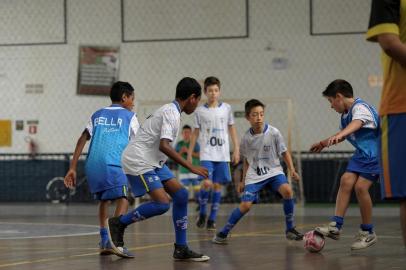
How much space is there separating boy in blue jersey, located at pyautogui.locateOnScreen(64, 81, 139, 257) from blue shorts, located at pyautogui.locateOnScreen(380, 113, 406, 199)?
4486 mm

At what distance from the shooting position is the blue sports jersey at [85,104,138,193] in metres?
9.51

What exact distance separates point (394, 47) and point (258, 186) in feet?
19.2

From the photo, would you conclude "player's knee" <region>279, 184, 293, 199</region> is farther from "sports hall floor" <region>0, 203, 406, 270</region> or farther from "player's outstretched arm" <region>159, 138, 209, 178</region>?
"player's outstretched arm" <region>159, 138, 209, 178</region>

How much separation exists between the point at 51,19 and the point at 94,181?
15.5 m

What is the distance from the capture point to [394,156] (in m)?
5.39

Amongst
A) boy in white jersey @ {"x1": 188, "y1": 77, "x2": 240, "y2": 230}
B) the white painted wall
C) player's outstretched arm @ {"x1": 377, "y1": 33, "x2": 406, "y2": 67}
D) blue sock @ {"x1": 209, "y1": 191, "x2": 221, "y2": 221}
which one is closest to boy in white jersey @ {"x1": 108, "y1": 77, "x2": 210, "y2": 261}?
player's outstretched arm @ {"x1": 377, "y1": 33, "x2": 406, "y2": 67}

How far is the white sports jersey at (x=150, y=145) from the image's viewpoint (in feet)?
28.5

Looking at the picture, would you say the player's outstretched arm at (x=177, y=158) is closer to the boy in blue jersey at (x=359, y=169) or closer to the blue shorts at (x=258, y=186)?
the boy in blue jersey at (x=359, y=169)

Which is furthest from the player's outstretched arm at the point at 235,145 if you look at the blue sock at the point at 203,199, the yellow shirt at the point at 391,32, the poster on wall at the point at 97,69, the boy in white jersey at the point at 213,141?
the poster on wall at the point at 97,69

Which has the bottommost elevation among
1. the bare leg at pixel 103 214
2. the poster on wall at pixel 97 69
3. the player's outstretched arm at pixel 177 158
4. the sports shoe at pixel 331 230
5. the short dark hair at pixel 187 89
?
the sports shoe at pixel 331 230

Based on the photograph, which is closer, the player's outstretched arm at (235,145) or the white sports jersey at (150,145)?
the white sports jersey at (150,145)

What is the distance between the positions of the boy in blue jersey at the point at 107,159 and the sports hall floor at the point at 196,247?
565 millimetres

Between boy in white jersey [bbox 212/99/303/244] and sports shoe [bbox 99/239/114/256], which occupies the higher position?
boy in white jersey [bbox 212/99/303/244]

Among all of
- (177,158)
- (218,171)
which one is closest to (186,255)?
(177,158)
